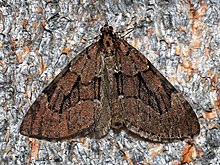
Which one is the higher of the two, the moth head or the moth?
the moth head

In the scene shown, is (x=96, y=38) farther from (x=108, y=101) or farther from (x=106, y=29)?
(x=108, y=101)

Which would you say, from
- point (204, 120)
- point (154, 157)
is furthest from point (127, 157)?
point (204, 120)

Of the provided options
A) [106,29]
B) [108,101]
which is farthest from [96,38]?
[108,101]

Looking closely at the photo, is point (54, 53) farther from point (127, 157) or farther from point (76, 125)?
point (127, 157)

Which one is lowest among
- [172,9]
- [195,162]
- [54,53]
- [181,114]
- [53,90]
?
[195,162]

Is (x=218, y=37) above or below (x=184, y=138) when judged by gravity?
above
